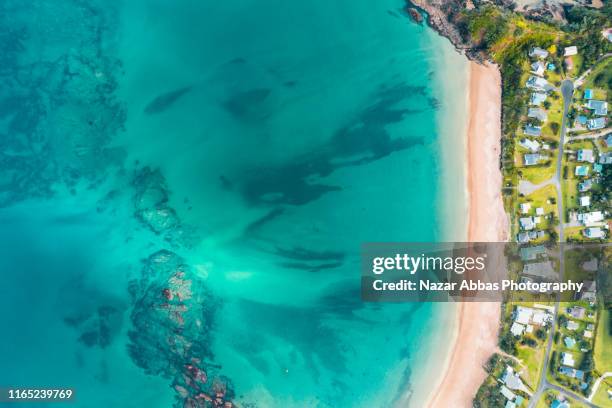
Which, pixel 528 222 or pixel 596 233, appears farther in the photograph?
pixel 528 222

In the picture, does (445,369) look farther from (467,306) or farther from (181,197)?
(181,197)

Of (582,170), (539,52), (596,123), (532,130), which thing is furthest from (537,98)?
(582,170)

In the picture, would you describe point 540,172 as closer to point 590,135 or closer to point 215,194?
point 590,135

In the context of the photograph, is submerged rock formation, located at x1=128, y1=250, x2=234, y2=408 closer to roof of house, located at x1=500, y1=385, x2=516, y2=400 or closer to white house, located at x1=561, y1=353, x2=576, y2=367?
roof of house, located at x1=500, y1=385, x2=516, y2=400

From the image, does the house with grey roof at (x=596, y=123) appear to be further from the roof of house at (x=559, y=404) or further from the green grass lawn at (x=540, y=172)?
the roof of house at (x=559, y=404)

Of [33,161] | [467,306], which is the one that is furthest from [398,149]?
[33,161]

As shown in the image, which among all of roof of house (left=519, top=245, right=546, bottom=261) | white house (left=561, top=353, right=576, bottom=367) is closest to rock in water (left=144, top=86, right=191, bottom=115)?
roof of house (left=519, top=245, right=546, bottom=261)
